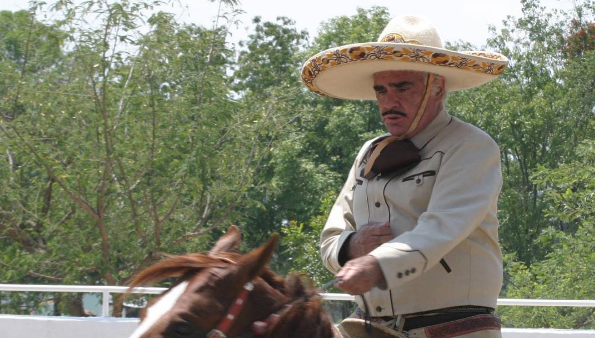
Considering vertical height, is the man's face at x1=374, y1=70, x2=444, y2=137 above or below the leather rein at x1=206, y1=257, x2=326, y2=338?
above

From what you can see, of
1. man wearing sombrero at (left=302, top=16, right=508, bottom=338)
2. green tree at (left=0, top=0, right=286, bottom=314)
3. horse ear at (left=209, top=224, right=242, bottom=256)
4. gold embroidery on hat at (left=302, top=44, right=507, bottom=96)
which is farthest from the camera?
green tree at (left=0, top=0, right=286, bottom=314)

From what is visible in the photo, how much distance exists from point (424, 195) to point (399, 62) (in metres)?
0.50

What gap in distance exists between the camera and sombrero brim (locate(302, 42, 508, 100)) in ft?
10.3

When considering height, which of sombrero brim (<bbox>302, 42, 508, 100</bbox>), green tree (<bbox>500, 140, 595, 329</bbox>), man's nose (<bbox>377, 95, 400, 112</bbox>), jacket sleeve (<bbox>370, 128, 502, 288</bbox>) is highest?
sombrero brim (<bbox>302, 42, 508, 100</bbox>)

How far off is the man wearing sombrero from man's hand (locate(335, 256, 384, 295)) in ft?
0.56

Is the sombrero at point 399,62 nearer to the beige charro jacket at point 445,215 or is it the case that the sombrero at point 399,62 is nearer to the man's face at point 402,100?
the man's face at point 402,100

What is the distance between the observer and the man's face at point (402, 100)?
10.8 feet

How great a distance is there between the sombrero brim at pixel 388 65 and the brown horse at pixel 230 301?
3.10 feet

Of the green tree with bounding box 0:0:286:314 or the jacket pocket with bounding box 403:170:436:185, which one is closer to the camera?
the jacket pocket with bounding box 403:170:436:185

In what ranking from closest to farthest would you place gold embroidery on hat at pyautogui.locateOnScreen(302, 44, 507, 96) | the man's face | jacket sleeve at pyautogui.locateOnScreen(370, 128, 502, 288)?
1. jacket sleeve at pyautogui.locateOnScreen(370, 128, 502, 288)
2. gold embroidery on hat at pyautogui.locateOnScreen(302, 44, 507, 96)
3. the man's face

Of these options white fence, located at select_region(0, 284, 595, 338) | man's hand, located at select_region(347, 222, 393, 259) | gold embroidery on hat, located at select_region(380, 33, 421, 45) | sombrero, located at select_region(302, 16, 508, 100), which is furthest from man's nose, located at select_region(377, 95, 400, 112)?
white fence, located at select_region(0, 284, 595, 338)

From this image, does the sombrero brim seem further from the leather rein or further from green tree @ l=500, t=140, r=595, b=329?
green tree @ l=500, t=140, r=595, b=329

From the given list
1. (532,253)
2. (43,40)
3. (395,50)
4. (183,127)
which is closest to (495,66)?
(395,50)

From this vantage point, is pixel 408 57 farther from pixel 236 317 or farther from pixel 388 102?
pixel 236 317
